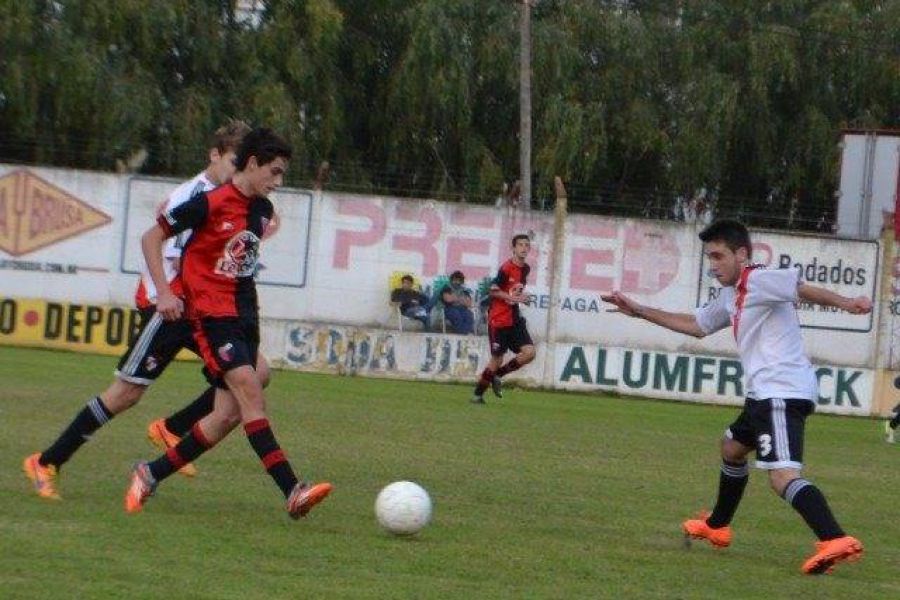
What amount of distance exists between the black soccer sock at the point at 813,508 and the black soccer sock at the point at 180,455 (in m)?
2.78

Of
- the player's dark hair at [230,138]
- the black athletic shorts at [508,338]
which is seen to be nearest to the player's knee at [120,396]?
the player's dark hair at [230,138]

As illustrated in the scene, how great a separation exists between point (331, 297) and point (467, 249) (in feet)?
6.62

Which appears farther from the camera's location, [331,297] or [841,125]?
[841,125]

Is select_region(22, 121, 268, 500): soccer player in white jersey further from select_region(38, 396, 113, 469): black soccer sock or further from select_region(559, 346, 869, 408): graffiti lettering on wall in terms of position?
select_region(559, 346, 869, 408): graffiti lettering on wall

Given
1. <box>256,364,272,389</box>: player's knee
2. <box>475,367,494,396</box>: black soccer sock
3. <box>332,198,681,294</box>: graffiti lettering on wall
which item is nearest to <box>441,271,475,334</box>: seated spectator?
<box>332,198,681,294</box>: graffiti lettering on wall

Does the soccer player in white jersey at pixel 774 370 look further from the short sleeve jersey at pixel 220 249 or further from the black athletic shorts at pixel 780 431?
the short sleeve jersey at pixel 220 249

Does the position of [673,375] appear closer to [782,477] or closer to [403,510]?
[782,477]

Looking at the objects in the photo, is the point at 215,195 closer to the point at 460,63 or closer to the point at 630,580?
the point at 630,580

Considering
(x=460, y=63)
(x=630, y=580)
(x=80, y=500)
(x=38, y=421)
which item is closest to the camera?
(x=630, y=580)

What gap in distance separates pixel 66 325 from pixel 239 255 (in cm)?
1528

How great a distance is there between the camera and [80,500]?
8.66 metres

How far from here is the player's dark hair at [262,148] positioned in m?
8.09

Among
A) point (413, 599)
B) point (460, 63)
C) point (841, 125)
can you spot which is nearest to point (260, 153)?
point (413, 599)

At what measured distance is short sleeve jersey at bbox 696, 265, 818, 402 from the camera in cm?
786
